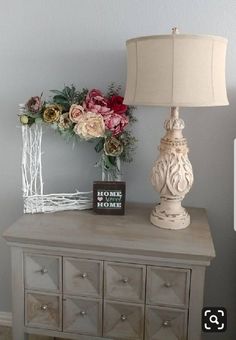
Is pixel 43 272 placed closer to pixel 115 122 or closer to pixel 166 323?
pixel 166 323

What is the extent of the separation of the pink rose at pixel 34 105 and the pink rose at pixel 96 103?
0.61ft

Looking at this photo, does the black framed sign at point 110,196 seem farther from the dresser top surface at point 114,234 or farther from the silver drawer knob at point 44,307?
the silver drawer knob at point 44,307

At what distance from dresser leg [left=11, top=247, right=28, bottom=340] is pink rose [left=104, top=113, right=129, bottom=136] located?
584mm

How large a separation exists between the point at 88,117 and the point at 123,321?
0.78 metres

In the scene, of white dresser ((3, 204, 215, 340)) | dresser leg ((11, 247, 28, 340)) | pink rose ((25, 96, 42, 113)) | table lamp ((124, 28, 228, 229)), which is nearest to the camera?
table lamp ((124, 28, 228, 229))

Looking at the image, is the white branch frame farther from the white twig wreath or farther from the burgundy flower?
the burgundy flower

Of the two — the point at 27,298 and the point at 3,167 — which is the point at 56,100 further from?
Result: the point at 27,298

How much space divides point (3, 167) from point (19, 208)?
0.71 feet

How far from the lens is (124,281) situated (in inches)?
51.7

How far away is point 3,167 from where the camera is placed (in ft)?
5.90

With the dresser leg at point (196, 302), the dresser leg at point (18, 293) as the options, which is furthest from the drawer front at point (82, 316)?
the dresser leg at point (196, 302)

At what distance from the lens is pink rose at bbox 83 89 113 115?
146 centimetres

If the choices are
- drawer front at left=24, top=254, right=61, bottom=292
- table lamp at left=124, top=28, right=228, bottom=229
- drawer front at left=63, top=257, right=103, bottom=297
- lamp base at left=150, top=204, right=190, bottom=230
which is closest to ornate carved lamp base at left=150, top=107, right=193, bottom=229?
lamp base at left=150, top=204, right=190, bottom=230

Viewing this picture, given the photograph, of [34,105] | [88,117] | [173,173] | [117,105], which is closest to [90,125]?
[88,117]
